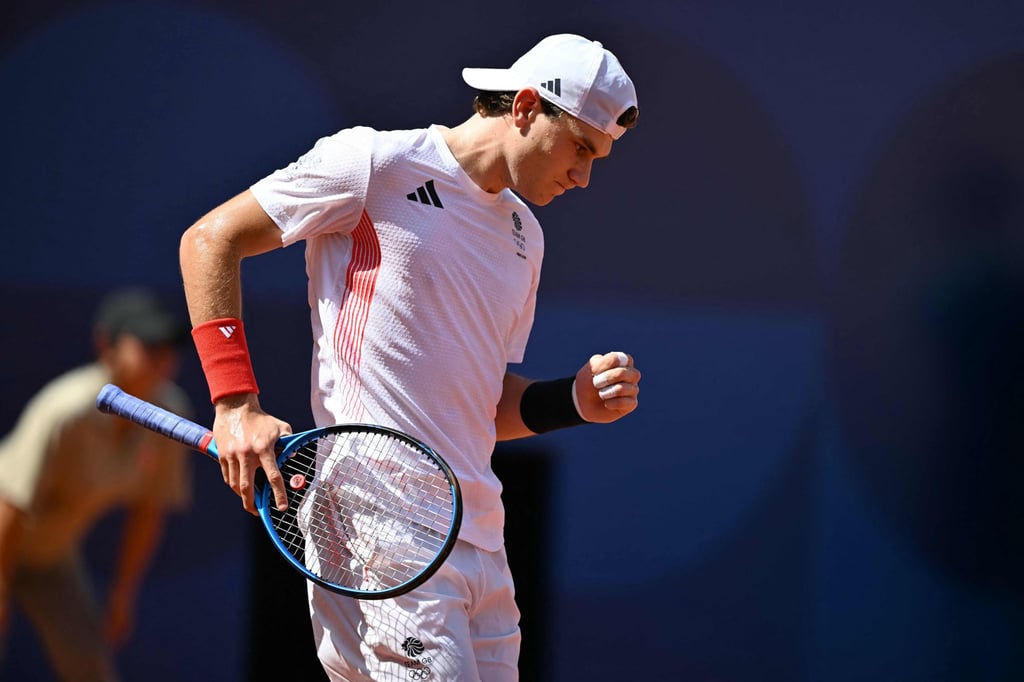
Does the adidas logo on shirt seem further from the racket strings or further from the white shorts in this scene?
the white shorts

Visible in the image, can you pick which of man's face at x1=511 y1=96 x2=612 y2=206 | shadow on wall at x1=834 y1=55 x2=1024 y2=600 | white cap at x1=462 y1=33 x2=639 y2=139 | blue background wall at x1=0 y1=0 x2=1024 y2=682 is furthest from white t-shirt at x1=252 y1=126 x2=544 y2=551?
shadow on wall at x1=834 y1=55 x2=1024 y2=600

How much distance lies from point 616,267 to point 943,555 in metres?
1.65

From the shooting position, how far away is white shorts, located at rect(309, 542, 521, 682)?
2.33 m

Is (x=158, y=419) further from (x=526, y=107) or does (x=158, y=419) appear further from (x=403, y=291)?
(x=526, y=107)

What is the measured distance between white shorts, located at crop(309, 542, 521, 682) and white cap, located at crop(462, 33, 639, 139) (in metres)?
0.87

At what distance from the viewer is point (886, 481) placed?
4.77 metres

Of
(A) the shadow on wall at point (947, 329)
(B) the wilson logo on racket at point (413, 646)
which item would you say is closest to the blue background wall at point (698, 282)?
(A) the shadow on wall at point (947, 329)

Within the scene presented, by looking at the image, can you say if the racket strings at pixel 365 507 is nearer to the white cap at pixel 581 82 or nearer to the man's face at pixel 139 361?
the white cap at pixel 581 82

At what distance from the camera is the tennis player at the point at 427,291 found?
2.35m

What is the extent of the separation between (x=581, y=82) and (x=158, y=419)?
104 centimetres

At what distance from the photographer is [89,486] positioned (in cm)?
424

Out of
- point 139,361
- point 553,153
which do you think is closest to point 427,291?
point 553,153

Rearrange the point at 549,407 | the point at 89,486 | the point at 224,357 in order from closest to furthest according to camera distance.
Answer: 1. the point at 224,357
2. the point at 549,407
3. the point at 89,486

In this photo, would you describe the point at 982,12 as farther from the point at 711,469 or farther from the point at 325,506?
the point at 325,506
